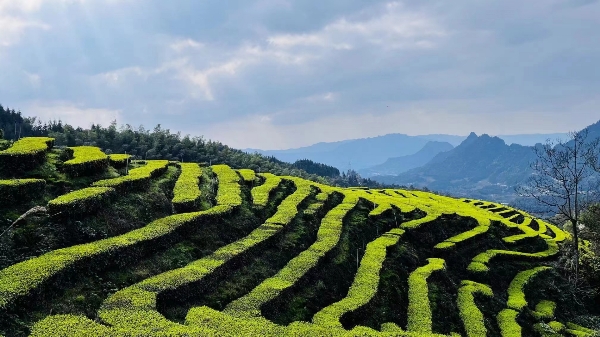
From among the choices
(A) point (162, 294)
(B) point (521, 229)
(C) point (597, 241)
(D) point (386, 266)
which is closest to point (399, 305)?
(D) point (386, 266)

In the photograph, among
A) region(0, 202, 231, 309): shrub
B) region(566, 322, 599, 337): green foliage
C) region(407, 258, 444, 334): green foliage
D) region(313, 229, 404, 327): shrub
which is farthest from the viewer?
region(566, 322, 599, 337): green foliage

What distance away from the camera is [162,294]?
12.2 metres

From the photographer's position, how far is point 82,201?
15.1m

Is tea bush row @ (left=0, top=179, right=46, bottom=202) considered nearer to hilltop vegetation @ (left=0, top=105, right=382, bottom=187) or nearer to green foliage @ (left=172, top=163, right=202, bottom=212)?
green foliage @ (left=172, top=163, right=202, bottom=212)

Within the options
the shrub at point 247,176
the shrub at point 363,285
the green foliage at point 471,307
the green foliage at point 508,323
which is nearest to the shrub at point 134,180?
the shrub at point 247,176

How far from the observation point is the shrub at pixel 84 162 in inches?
731

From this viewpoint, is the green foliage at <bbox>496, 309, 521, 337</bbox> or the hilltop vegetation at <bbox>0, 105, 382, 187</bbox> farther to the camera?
the hilltop vegetation at <bbox>0, 105, 382, 187</bbox>

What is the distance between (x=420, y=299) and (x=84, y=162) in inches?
641

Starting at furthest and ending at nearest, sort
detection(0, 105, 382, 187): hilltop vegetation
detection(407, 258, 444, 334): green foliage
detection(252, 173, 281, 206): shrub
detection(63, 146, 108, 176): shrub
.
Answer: detection(0, 105, 382, 187): hilltop vegetation, detection(252, 173, 281, 206): shrub, detection(63, 146, 108, 176): shrub, detection(407, 258, 444, 334): green foliage

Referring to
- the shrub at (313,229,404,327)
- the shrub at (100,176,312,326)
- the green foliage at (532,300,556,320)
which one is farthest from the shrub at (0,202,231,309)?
the green foliage at (532,300,556,320)

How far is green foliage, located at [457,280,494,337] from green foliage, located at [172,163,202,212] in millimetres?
13076

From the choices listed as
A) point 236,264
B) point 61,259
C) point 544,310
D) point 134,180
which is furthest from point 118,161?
point 544,310

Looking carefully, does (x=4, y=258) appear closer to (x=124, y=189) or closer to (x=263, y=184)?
(x=124, y=189)

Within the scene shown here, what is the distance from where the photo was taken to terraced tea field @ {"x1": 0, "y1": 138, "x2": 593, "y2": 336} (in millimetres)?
11250
